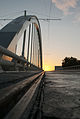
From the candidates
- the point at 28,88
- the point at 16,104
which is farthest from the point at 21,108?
the point at 28,88

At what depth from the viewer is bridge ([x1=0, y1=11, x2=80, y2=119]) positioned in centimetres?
79

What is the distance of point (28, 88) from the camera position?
1699 millimetres

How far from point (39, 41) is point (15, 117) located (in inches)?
1176

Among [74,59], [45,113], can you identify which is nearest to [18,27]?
[45,113]

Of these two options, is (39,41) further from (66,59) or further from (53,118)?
(66,59)

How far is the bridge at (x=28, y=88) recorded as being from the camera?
30.9 inches

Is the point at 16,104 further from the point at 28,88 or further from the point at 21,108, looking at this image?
the point at 28,88

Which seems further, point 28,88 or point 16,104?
point 28,88

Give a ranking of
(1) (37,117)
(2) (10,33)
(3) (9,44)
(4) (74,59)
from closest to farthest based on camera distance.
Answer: (1) (37,117) < (3) (9,44) < (2) (10,33) < (4) (74,59)

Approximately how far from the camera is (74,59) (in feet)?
293

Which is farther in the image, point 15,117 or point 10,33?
point 10,33

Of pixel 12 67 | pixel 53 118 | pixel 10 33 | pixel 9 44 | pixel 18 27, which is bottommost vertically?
pixel 53 118

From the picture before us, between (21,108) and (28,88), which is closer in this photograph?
(21,108)

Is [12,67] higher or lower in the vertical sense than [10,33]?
lower
